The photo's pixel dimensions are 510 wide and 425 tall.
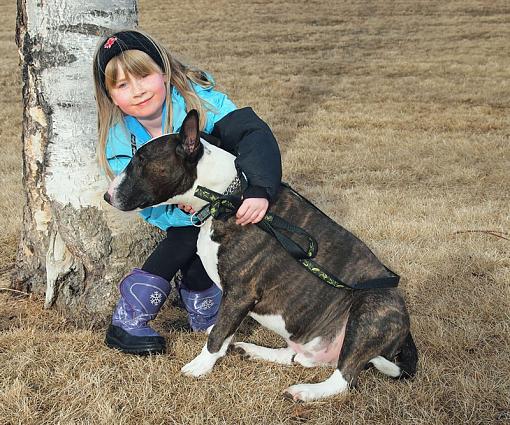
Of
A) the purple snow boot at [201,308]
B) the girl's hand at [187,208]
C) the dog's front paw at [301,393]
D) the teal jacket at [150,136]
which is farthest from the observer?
the purple snow boot at [201,308]

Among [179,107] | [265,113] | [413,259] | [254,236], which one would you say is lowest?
[265,113]

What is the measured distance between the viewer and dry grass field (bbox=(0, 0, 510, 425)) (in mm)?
3025

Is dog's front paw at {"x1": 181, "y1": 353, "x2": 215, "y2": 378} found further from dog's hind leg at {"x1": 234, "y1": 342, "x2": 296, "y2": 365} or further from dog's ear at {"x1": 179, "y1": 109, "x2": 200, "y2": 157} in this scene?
dog's ear at {"x1": 179, "y1": 109, "x2": 200, "y2": 157}

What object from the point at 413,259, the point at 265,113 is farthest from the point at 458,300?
the point at 265,113

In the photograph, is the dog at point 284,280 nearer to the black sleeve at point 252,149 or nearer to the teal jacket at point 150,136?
the black sleeve at point 252,149

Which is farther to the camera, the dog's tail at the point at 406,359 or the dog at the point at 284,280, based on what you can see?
the dog's tail at the point at 406,359

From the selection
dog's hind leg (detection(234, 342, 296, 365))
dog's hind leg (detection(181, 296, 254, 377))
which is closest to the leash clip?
dog's hind leg (detection(181, 296, 254, 377))

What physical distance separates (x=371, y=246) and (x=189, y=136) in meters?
2.68

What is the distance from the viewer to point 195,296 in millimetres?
3914

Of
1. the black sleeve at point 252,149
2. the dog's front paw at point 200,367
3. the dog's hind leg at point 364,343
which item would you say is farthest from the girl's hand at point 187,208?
the dog's hind leg at point 364,343

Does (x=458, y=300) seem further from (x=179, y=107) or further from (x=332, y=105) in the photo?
(x=332, y=105)

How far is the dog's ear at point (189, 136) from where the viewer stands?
294cm

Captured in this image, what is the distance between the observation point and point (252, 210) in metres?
3.11

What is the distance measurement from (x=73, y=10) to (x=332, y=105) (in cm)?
970
